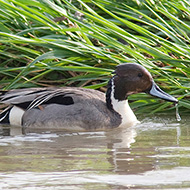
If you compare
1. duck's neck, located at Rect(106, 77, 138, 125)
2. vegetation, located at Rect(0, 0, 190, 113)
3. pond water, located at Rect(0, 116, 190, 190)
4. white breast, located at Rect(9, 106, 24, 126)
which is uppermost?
vegetation, located at Rect(0, 0, 190, 113)

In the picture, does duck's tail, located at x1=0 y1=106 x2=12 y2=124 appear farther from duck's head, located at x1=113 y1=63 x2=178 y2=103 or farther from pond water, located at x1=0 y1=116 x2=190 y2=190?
duck's head, located at x1=113 y1=63 x2=178 y2=103

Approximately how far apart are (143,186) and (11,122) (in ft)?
9.46

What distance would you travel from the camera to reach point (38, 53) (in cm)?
621

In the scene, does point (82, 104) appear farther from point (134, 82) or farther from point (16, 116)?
point (16, 116)

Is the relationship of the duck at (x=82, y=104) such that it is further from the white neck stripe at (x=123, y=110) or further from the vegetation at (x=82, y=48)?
the vegetation at (x=82, y=48)

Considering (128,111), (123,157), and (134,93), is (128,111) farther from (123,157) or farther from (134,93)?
(123,157)

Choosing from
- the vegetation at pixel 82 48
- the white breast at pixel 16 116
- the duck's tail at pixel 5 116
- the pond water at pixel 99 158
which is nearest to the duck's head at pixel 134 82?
the vegetation at pixel 82 48

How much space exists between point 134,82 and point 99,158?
1941mm

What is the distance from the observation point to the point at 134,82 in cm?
588

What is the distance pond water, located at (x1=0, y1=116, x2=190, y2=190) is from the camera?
3.32m

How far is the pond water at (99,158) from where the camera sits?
3.32m

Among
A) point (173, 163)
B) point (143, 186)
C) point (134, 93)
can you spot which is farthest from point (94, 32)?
point (143, 186)

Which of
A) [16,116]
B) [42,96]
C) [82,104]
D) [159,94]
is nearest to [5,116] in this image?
[16,116]

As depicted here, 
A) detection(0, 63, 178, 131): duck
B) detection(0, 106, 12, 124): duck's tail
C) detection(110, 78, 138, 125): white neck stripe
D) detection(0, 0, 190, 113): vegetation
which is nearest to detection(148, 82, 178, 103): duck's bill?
detection(0, 63, 178, 131): duck
